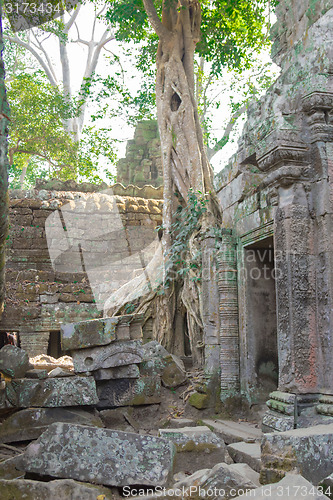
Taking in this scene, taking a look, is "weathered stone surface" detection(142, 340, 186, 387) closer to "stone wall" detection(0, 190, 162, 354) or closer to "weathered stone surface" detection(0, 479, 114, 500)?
"weathered stone surface" detection(0, 479, 114, 500)

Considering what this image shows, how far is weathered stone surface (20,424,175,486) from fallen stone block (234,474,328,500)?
753 millimetres

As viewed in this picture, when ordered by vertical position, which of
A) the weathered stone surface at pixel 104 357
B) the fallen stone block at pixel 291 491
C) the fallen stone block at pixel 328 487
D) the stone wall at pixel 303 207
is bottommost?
the fallen stone block at pixel 328 487

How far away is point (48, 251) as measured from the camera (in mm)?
13141

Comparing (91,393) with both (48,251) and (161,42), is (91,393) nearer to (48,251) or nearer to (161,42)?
(161,42)

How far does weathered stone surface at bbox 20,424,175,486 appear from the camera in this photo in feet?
8.62

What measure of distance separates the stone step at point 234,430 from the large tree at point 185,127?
64.2 inches

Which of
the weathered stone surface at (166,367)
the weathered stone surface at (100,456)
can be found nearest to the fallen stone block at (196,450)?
the weathered stone surface at (100,456)

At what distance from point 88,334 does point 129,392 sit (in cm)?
87

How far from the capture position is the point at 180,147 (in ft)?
26.0

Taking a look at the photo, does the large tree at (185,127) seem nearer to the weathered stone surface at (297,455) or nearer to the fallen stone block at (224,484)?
the weathered stone surface at (297,455)

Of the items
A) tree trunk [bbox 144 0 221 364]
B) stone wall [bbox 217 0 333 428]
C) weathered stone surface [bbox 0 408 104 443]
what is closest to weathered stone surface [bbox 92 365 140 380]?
weathered stone surface [bbox 0 408 104 443]

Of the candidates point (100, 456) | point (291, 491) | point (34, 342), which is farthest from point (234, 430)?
point (34, 342)

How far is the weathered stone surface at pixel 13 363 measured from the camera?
4468 millimetres

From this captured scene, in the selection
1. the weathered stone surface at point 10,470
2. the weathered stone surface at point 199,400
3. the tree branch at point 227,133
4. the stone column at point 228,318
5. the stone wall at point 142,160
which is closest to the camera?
the weathered stone surface at point 10,470
